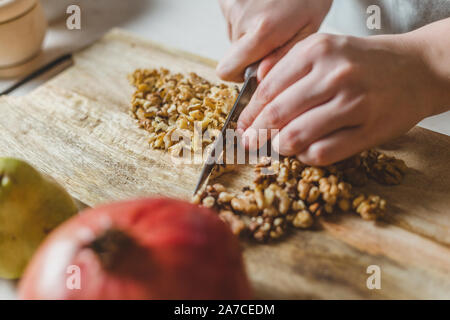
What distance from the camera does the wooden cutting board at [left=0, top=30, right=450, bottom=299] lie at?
22.5 inches

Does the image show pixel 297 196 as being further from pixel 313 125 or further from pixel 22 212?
pixel 22 212

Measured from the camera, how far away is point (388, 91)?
64cm

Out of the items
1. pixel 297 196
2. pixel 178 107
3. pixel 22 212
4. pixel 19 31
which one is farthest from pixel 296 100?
pixel 19 31

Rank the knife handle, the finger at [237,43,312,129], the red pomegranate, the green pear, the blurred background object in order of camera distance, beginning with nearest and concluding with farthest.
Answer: the red pomegranate, the green pear, the finger at [237,43,312,129], the knife handle, the blurred background object

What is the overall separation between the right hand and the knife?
1cm

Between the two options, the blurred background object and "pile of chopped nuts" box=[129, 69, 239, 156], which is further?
the blurred background object

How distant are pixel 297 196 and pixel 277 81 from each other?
0.18 meters

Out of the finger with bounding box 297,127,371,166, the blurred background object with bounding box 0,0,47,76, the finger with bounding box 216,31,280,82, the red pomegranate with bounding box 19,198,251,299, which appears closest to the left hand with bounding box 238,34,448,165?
the finger with bounding box 297,127,371,166

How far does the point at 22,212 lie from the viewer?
552 millimetres

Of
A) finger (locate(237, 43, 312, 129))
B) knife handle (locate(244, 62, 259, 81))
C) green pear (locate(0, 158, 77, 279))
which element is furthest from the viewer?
knife handle (locate(244, 62, 259, 81))

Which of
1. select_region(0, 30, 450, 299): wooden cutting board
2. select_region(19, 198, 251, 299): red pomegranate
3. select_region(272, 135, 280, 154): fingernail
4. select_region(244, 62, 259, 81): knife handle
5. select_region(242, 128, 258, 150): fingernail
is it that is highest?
select_region(244, 62, 259, 81): knife handle

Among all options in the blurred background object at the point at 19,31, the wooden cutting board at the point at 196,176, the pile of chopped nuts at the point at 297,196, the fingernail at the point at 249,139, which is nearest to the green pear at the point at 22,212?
the wooden cutting board at the point at 196,176

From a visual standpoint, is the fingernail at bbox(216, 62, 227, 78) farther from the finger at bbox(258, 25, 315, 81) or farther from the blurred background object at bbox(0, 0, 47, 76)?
the blurred background object at bbox(0, 0, 47, 76)
